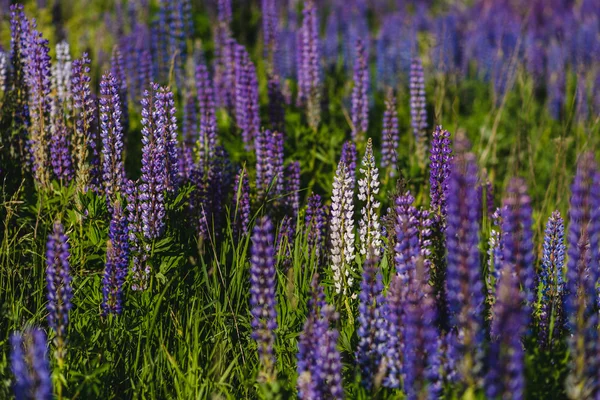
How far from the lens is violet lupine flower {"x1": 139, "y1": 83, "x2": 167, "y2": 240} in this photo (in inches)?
140

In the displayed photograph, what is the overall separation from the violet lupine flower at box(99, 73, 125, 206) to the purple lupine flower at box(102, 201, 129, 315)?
18.9 inches

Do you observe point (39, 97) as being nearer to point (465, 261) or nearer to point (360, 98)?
point (360, 98)

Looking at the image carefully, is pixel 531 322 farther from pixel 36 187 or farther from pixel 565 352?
pixel 36 187

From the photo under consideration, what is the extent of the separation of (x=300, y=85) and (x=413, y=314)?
4.69 meters

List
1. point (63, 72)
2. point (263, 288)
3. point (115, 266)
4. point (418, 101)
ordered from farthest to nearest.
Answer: point (418, 101) < point (63, 72) < point (115, 266) < point (263, 288)

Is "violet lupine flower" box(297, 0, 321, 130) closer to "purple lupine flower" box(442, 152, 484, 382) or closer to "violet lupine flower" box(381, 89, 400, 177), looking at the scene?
"violet lupine flower" box(381, 89, 400, 177)

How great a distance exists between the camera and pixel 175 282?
11.9 feet

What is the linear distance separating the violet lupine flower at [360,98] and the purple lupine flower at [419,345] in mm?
3375

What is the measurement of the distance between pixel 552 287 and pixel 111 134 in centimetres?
237

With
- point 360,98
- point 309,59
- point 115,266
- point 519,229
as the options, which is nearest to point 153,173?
point 115,266

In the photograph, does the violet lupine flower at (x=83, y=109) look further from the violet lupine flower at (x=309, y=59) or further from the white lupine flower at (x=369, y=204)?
the violet lupine flower at (x=309, y=59)

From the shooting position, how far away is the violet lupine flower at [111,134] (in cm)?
380

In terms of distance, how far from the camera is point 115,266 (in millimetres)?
3205

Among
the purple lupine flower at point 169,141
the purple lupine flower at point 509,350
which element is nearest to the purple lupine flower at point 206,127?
the purple lupine flower at point 169,141
